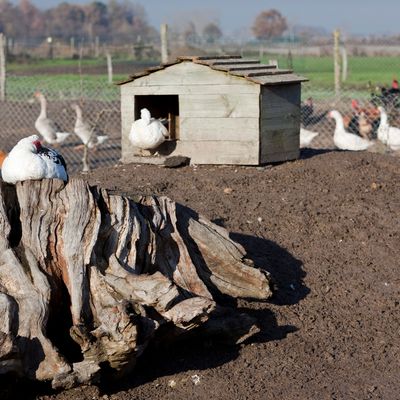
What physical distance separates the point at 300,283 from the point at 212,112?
9.26 ft

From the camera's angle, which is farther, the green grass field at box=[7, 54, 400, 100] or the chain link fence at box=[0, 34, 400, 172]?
the green grass field at box=[7, 54, 400, 100]

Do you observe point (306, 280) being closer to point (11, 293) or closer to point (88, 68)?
point (11, 293)

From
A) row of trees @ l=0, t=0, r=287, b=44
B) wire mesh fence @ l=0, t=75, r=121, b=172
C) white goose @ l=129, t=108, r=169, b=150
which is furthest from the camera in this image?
row of trees @ l=0, t=0, r=287, b=44

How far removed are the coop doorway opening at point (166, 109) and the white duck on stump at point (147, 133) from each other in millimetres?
960

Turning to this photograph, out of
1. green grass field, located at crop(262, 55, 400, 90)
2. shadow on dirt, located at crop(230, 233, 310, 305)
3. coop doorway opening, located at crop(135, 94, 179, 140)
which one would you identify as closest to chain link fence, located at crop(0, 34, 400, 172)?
coop doorway opening, located at crop(135, 94, 179, 140)

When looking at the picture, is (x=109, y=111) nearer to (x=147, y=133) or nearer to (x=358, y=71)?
(x=147, y=133)

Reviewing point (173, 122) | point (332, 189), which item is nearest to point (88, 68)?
point (173, 122)

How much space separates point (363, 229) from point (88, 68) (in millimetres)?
34392

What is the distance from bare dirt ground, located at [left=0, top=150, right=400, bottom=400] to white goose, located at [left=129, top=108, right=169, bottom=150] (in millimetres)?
308

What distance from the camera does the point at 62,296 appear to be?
482 centimetres

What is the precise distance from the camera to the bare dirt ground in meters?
4.74

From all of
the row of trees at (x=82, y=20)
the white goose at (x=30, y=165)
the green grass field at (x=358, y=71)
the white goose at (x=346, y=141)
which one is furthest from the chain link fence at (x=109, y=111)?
the row of trees at (x=82, y=20)

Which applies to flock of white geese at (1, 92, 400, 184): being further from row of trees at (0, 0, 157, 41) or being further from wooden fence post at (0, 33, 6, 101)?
row of trees at (0, 0, 157, 41)

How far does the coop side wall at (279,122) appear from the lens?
8.13 meters
